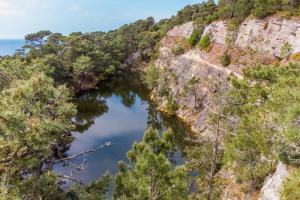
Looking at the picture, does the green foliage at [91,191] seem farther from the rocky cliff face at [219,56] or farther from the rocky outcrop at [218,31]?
the rocky outcrop at [218,31]

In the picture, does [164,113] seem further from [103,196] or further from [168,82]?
[103,196]

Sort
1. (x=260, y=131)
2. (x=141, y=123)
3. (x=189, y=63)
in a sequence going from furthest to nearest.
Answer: (x=189, y=63)
(x=141, y=123)
(x=260, y=131)

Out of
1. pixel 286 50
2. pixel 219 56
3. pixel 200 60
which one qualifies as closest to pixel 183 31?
pixel 200 60

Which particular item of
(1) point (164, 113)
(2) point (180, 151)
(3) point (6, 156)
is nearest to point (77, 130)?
(1) point (164, 113)

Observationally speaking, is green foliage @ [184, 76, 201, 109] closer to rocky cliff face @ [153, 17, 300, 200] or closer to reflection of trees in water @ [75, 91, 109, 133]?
rocky cliff face @ [153, 17, 300, 200]

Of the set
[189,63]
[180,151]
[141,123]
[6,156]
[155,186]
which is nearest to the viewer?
[6,156]

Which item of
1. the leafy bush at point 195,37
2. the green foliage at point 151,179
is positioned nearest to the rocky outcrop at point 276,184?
the green foliage at point 151,179
